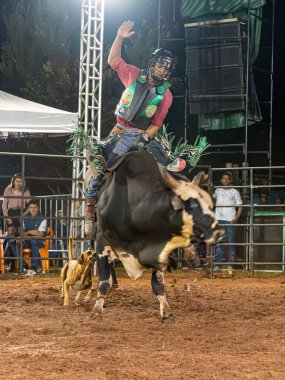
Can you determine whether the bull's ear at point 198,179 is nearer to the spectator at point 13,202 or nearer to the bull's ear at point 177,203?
the bull's ear at point 177,203

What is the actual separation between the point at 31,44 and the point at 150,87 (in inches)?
561

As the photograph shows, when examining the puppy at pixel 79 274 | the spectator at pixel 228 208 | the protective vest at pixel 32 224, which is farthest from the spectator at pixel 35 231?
the puppy at pixel 79 274

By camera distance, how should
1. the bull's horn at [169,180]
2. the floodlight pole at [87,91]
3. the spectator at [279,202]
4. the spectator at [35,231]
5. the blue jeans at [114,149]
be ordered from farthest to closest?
the spectator at [279,202] < the spectator at [35,231] < the floodlight pole at [87,91] < the blue jeans at [114,149] < the bull's horn at [169,180]

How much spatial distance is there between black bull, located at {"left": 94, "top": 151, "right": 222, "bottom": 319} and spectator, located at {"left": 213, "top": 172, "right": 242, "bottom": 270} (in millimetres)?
6351

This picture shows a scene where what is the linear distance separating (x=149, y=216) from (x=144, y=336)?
101 cm

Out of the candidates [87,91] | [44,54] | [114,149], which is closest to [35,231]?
[87,91]

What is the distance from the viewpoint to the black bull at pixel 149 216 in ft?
21.0

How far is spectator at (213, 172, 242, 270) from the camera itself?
13.6 meters

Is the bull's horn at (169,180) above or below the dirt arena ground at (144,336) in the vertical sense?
above

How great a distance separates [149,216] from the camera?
670 cm

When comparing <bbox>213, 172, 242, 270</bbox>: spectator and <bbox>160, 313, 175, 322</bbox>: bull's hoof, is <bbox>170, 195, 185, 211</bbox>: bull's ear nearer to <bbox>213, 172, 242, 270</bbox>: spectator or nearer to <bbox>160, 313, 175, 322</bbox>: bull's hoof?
<bbox>160, 313, 175, 322</bbox>: bull's hoof

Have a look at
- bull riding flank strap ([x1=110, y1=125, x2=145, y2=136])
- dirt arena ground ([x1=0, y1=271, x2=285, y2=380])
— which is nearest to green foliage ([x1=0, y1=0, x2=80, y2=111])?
dirt arena ground ([x1=0, y1=271, x2=285, y2=380])

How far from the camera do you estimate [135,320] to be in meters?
7.41

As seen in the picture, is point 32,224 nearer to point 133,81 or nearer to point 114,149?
point 114,149
